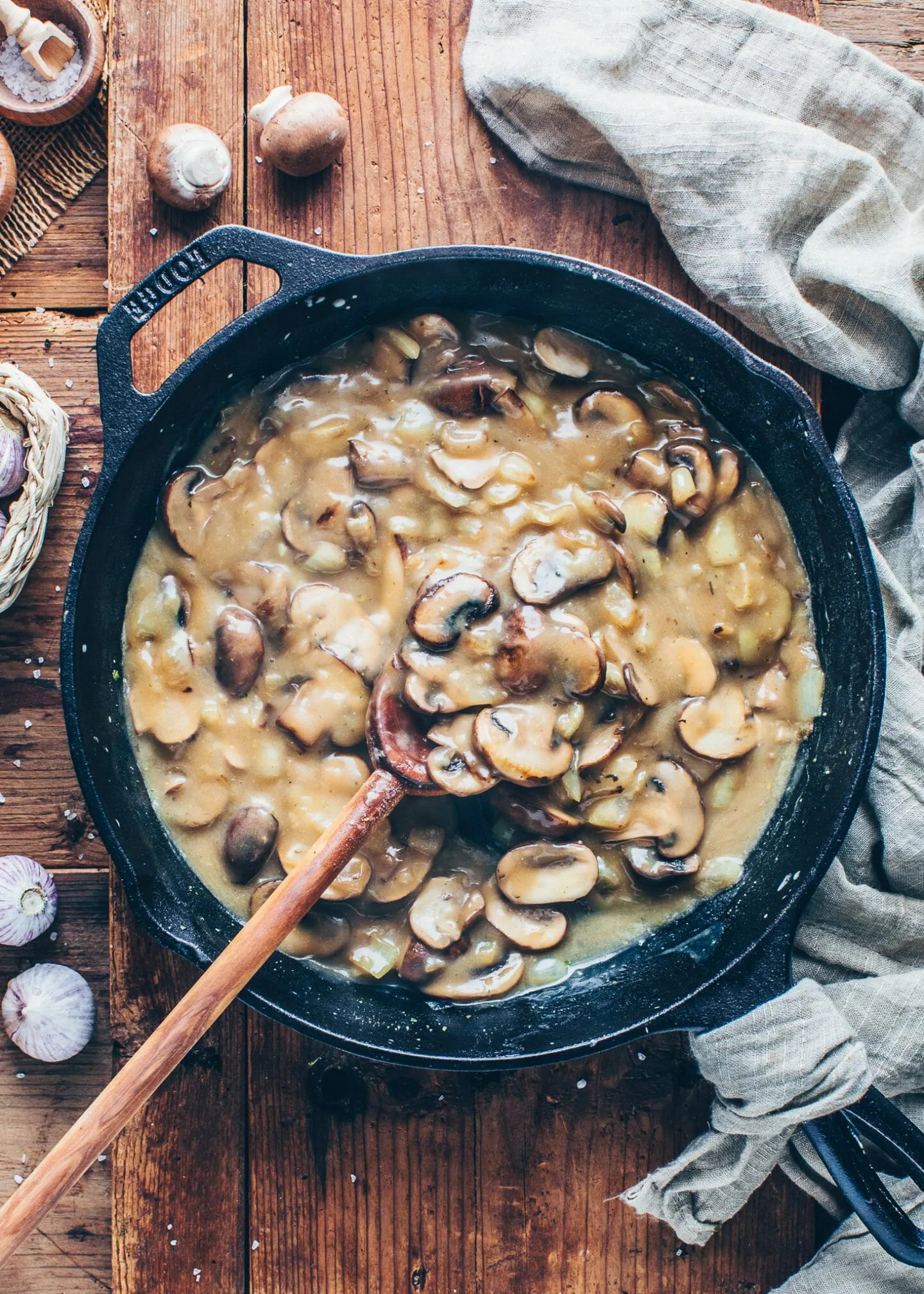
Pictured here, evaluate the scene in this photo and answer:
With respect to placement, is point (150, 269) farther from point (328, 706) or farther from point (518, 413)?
point (328, 706)

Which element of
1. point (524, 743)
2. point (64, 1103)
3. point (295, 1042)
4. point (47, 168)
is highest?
point (47, 168)

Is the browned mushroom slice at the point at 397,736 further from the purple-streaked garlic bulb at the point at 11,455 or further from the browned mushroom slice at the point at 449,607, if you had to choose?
the purple-streaked garlic bulb at the point at 11,455

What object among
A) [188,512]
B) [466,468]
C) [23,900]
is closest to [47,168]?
[188,512]

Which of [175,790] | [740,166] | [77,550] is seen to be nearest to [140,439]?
[77,550]

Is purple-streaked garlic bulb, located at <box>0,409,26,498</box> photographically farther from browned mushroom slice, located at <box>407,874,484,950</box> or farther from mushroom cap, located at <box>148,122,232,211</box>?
browned mushroom slice, located at <box>407,874,484,950</box>

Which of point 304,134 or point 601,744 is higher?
point 304,134

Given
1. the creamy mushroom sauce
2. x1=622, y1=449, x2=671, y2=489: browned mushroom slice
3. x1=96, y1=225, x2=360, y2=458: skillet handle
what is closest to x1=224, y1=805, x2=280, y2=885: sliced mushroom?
the creamy mushroom sauce

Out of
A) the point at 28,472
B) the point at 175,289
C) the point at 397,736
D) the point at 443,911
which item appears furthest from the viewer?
the point at 28,472
